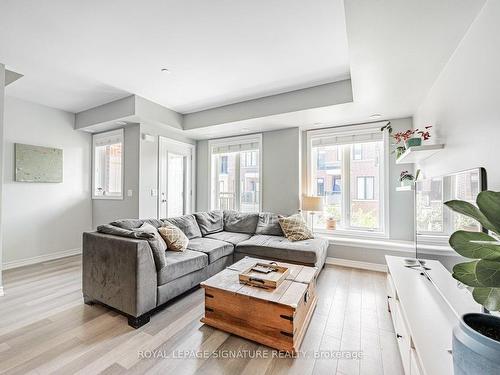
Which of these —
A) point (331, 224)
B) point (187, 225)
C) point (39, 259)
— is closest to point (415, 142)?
point (331, 224)

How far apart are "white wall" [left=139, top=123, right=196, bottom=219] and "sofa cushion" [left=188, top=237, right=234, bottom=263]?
1302mm

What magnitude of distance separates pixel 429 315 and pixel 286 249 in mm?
1788

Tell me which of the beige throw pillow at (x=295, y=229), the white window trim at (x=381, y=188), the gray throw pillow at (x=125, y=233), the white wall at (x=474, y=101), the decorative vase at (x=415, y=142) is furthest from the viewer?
the white window trim at (x=381, y=188)

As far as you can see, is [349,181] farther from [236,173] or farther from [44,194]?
[44,194]

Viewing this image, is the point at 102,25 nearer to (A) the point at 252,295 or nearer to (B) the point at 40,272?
(A) the point at 252,295

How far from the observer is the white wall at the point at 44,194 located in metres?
3.55

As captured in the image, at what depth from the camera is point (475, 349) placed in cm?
71

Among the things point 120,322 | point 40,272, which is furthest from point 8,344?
point 40,272

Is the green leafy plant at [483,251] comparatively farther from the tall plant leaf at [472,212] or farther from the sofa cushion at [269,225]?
the sofa cushion at [269,225]

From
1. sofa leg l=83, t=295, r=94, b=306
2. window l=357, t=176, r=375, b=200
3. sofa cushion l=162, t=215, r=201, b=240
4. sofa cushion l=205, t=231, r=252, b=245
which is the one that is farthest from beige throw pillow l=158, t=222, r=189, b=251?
window l=357, t=176, r=375, b=200

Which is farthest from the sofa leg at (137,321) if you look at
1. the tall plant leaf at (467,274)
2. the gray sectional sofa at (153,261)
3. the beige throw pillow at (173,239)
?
the tall plant leaf at (467,274)

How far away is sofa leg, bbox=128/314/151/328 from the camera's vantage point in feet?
6.63

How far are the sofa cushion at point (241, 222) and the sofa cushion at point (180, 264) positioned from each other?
1326 mm

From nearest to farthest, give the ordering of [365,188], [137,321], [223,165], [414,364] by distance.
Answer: [414,364] → [137,321] → [365,188] → [223,165]
